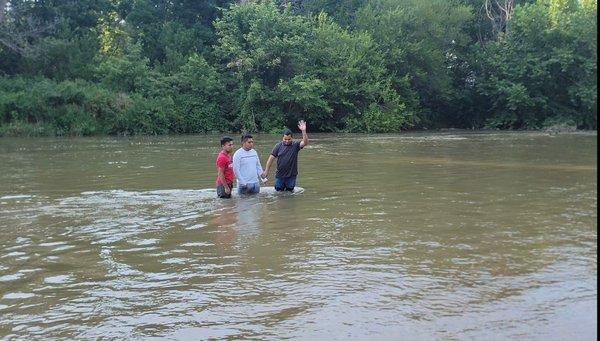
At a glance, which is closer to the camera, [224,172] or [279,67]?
[224,172]

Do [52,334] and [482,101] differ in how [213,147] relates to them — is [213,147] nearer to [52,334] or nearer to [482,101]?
[52,334]

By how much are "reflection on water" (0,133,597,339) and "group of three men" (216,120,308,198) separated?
0.35 m

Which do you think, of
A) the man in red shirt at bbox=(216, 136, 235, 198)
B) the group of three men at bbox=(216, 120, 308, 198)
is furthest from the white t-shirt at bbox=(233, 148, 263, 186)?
the man in red shirt at bbox=(216, 136, 235, 198)

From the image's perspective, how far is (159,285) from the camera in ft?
21.7

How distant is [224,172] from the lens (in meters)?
12.7

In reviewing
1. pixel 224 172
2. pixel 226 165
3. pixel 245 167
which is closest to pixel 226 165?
pixel 226 165

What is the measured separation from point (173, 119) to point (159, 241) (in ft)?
111

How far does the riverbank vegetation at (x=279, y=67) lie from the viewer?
41062 mm

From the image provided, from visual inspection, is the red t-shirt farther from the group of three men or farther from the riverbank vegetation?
the riverbank vegetation

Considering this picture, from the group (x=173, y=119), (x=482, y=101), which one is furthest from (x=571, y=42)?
(x=173, y=119)

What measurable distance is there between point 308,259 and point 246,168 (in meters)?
5.57

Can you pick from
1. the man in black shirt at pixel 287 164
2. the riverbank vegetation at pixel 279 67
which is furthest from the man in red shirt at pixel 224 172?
the riverbank vegetation at pixel 279 67

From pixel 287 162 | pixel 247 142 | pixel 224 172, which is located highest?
pixel 247 142

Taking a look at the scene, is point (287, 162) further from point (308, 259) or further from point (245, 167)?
point (308, 259)
